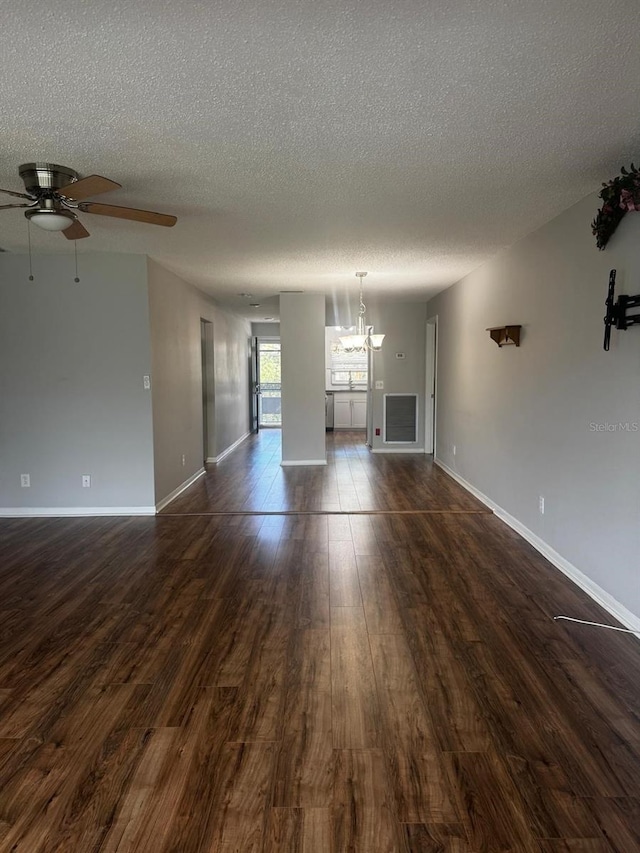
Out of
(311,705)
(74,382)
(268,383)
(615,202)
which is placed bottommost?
(311,705)

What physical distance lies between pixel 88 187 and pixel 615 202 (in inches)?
103

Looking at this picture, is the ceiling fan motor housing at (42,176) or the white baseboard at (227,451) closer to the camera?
the ceiling fan motor housing at (42,176)

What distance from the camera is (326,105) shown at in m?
2.04

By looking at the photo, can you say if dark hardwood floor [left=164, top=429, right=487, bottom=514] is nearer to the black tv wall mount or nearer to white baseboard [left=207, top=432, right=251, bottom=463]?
white baseboard [left=207, top=432, right=251, bottom=463]

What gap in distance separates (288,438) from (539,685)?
5392 mm

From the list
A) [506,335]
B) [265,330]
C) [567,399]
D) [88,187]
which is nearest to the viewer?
[88,187]

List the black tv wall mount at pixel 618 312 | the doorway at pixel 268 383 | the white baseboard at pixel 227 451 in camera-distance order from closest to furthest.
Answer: the black tv wall mount at pixel 618 312
the white baseboard at pixel 227 451
the doorway at pixel 268 383

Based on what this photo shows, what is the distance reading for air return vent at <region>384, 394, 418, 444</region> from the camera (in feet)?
27.4

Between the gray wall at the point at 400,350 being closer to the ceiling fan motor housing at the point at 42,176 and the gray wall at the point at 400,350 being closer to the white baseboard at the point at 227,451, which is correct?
the white baseboard at the point at 227,451

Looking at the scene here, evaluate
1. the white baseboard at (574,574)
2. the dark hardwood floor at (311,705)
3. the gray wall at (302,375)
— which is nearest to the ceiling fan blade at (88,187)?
the dark hardwood floor at (311,705)

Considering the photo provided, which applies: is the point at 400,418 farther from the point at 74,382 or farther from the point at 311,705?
the point at 311,705

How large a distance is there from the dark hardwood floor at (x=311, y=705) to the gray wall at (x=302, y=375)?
355 centimetres

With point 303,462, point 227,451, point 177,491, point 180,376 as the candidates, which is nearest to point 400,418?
point 303,462

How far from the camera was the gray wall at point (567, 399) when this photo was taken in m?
2.77
